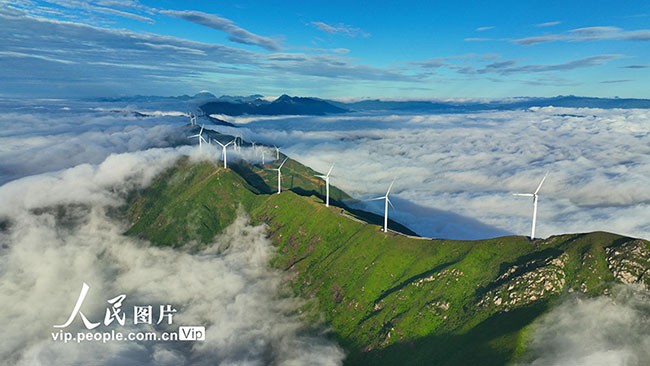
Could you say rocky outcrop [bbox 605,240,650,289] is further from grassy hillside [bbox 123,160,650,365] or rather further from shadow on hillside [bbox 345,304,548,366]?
shadow on hillside [bbox 345,304,548,366]

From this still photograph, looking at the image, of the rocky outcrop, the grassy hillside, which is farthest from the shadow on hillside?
the rocky outcrop

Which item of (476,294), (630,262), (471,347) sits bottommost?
(471,347)

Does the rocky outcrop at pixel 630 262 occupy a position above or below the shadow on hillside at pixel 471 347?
above

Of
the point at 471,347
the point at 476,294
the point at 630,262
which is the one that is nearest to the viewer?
the point at 471,347

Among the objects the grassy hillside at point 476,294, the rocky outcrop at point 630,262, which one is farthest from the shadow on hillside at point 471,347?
the rocky outcrop at point 630,262

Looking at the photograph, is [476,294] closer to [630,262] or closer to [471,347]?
[471,347]

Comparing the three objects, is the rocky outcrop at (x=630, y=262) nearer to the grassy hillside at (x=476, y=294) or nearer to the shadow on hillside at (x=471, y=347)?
the grassy hillside at (x=476, y=294)

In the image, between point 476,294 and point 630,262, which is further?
point 476,294

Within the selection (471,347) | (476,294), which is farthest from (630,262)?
(471,347)

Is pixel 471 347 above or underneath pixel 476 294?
underneath
